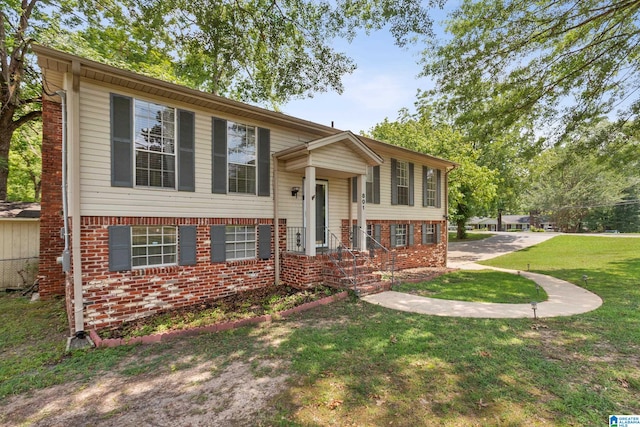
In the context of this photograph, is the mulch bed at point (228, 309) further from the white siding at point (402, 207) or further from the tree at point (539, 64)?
the tree at point (539, 64)

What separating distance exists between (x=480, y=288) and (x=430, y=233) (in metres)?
4.30

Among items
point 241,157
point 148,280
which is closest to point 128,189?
point 148,280

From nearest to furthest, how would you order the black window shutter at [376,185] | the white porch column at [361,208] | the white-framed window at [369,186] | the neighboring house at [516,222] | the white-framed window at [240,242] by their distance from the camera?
the white-framed window at [240,242]
the white porch column at [361,208]
the white-framed window at [369,186]
the black window shutter at [376,185]
the neighboring house at [516,222]

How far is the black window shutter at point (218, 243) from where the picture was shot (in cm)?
705

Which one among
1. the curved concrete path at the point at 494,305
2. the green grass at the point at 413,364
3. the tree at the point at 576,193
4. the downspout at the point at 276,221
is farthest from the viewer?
the tree at the point at 576,193

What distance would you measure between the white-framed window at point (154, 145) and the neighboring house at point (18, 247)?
236 inches

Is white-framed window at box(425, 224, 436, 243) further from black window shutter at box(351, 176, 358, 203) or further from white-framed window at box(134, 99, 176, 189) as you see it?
white-framed window at box(134, 99, 176, 189)

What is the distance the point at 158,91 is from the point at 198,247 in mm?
3466

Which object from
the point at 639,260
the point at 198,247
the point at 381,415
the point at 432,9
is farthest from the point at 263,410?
the point at 639,260

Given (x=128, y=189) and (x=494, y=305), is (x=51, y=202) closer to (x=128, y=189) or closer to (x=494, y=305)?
(x=128, y=189)

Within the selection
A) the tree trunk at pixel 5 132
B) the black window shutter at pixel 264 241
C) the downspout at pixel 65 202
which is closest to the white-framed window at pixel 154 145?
the downspout at pixel 65 202

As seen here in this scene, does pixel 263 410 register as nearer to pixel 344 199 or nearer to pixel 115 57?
pixel 344 199

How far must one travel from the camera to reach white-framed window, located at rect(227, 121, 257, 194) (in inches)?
293

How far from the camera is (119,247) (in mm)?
5793
